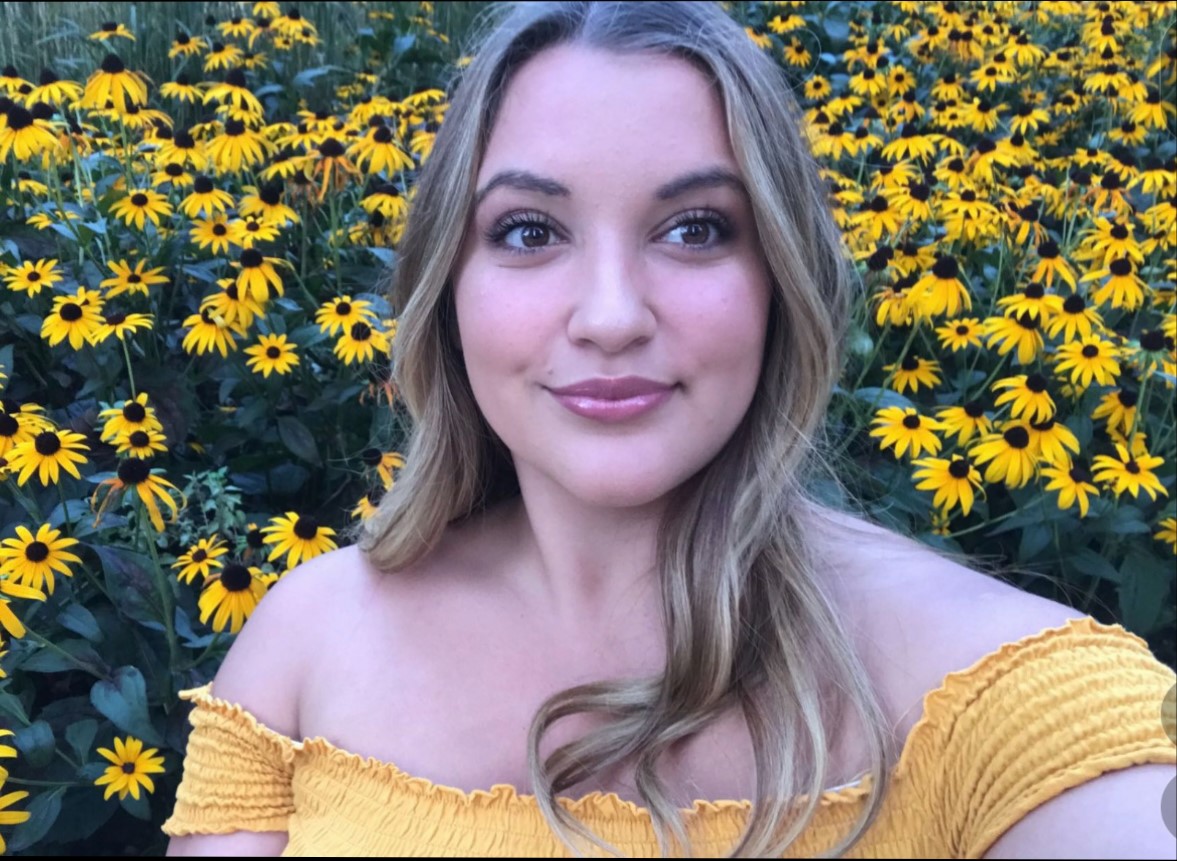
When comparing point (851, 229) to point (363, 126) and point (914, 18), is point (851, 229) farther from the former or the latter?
point (914, 18)

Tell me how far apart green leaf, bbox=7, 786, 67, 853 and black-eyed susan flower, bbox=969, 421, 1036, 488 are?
65.9 inches

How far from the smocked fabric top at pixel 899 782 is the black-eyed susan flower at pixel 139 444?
70cm

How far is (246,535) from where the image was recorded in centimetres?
210

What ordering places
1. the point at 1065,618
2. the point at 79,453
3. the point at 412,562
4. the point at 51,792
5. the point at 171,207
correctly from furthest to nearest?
the point at 171,207 → the point at 79,453 → the point at 51,792 → the point at 412,562 → the point at 1065,618

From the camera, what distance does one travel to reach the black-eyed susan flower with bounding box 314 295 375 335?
8.11 ft

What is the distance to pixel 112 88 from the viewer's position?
10.1 feet

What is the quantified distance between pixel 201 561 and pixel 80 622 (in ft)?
0.76

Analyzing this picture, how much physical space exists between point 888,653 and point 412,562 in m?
0.67

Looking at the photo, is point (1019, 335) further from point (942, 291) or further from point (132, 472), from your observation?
point (132, 472)

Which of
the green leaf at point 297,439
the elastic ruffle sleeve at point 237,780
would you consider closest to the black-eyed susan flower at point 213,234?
the green leaf at point 297,439

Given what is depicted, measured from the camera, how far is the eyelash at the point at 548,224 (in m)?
1.25

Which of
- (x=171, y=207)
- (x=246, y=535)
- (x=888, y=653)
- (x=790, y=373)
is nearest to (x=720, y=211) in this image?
(x=790, y=373)

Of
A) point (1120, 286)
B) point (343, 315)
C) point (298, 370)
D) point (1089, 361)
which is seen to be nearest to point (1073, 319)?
point (1089, 361)

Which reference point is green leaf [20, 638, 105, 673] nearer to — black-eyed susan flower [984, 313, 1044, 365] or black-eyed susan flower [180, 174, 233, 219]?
black-eyed susan flower [180, 174, 233, 219]
